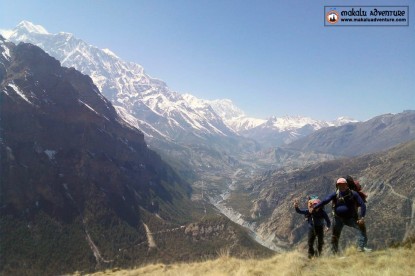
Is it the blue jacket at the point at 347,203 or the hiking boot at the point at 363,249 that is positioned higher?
the blue jacket at the point at 347,203

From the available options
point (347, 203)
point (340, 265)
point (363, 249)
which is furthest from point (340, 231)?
point (340, 265)

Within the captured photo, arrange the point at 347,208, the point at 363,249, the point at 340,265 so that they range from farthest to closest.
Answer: the point at 363,249, the point at 347,208, the point at 340,265

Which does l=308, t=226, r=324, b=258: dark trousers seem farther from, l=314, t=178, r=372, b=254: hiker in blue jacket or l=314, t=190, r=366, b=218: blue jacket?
l=314, t=190, r=366, b=218: blue jacket

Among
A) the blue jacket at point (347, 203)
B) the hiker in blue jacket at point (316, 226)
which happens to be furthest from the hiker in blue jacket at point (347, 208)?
the hiker in blue jacket at point (316, 226)

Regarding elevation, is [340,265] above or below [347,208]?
below

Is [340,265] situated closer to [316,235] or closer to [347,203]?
[347,203]

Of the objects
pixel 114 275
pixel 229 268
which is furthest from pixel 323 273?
pixel 114 275

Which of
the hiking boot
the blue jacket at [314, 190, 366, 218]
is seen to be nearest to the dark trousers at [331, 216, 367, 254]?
the hiking boot

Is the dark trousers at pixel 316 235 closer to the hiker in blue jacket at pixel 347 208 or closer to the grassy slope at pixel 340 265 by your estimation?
the grassy slope at pixel 340 265

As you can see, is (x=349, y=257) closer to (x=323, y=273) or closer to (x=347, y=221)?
(x=347, y=221)

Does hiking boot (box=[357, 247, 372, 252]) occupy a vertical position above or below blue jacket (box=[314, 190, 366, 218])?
below

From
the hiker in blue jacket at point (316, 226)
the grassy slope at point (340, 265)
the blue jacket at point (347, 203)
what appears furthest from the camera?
the hiker in blue jacket at point (316, 226)

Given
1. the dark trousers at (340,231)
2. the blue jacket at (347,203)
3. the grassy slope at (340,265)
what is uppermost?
the blue jacket at (347,203)

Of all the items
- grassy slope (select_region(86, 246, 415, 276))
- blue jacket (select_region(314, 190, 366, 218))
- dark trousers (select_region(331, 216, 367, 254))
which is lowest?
grassy slope (select_region(86, 246, 415, 276))
